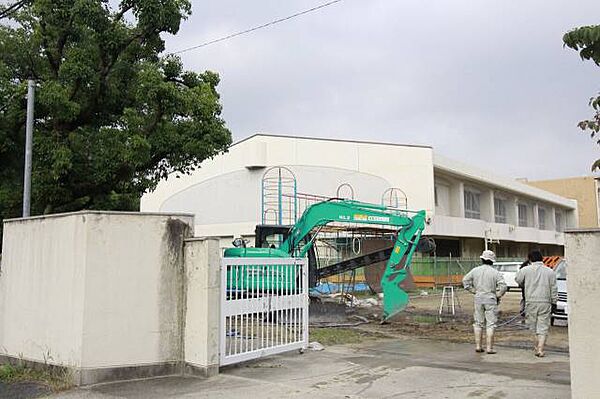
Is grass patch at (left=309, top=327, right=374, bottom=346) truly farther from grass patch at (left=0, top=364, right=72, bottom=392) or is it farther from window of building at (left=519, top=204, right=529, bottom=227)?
window of building at (left=519, top=204, right=529, bottom=227)

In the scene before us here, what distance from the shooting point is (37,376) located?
939cm

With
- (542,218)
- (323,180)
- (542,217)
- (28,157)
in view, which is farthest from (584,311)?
(542,217)

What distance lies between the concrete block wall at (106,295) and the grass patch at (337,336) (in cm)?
445

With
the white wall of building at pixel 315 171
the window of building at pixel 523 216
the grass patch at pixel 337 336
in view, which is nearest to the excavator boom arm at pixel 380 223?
the grass patch at pixel 337 336

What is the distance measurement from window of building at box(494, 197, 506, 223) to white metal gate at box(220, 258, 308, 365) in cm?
4426

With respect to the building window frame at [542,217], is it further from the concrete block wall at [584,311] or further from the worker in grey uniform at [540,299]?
the concrete block wall at [584,311]

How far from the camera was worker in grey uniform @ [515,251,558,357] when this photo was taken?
1066cm

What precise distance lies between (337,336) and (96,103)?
8.98 metres

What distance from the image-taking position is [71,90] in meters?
15.4

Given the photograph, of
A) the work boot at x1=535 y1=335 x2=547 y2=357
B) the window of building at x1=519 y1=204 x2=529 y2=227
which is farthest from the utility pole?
the window of building at x1=519 y1=204 x2=529 y2=227

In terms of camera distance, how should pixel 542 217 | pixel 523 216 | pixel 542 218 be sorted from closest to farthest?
pixel 523 216 → pixel 542 218 → pixel 542 217

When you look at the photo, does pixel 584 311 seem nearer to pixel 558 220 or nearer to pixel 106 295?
Answer: pixel 106 295

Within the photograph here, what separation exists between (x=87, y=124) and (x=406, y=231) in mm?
9319

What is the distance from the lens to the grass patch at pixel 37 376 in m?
8.92
